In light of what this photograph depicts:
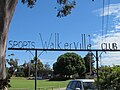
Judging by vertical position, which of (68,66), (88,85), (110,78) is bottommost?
(88,85)

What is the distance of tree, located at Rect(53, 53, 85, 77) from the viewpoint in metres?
122

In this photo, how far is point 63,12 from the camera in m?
18.1

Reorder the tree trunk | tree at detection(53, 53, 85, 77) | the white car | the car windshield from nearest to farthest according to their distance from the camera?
the tree trunk
the white car
the car windshield
tree at detection(53, 53, 85, 77)

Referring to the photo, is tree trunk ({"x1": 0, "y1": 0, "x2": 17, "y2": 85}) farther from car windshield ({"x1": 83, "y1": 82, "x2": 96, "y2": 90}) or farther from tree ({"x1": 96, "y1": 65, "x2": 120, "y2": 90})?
car windshield ({"x1": 83, "y1": 82, "x2": 96, "y2": 90})

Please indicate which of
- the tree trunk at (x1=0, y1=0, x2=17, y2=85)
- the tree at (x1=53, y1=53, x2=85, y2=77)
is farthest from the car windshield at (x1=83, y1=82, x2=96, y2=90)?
the tree at (x1=53, y1=53, x2=85, y2=77)

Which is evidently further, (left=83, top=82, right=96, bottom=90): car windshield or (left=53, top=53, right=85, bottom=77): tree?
(left=53, top=53, right=85, bottom=77): tree

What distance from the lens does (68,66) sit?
404 ft

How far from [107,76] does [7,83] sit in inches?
412

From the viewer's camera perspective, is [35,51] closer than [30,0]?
No

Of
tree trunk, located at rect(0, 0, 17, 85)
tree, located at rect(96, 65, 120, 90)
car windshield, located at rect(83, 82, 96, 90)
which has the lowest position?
car windshield, located at rect(83, 82, 96, 90)

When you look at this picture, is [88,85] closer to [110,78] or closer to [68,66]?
[110,78]

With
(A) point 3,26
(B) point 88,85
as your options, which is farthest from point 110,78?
(A) point 3,26

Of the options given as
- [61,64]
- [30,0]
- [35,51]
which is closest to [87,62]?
[61,64]

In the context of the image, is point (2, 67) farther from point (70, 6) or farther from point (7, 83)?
point (70, 6)
